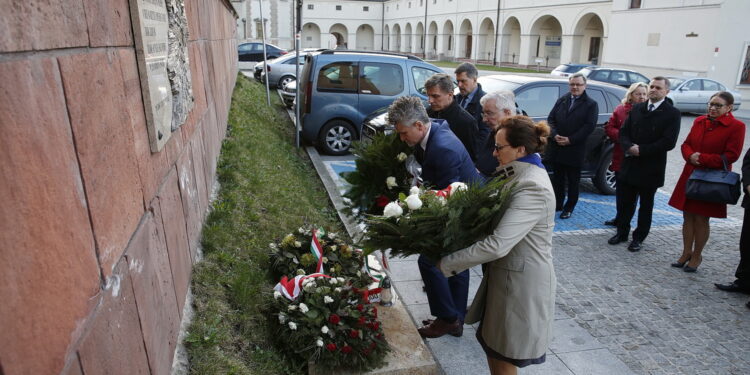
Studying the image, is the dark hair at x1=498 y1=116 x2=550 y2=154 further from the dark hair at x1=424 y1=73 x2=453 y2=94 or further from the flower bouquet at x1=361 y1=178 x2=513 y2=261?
the dark hair at x1=424 y1=73 x2=453 y2=94

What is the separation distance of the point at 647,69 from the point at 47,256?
31.7 m

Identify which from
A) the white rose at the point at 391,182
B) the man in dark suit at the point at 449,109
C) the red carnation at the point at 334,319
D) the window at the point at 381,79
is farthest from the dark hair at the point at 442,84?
the window at the point at 381,79

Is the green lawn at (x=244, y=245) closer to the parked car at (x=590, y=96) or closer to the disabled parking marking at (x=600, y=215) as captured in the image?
the disabled parking marking at (x=600, y=215)

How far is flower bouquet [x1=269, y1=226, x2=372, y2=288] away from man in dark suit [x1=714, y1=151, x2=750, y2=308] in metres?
3.71

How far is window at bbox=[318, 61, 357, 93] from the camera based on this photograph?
9.81 m

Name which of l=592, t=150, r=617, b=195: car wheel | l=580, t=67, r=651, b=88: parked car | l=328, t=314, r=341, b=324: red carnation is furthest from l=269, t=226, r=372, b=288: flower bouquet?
l=580, t=67, r=651, b=88: parked car

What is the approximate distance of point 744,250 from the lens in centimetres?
487

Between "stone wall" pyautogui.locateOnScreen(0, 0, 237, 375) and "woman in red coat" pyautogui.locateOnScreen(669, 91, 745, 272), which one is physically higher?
"stone wall" pyautogui.locateOnScreen(0, 0, 237, 375)

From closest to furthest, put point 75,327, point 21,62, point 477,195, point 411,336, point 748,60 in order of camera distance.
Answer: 1. point 21,62
2. point 75,327
3. point 477,195
4. point 411,336
5. point 748,60

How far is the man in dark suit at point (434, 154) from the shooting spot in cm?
354

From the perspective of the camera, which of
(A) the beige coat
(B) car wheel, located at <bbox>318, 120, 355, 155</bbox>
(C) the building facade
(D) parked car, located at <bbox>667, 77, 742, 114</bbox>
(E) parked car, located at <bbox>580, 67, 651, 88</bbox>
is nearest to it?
(A) the beige coat

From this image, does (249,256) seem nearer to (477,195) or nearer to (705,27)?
(477,195)

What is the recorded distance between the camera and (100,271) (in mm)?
1620

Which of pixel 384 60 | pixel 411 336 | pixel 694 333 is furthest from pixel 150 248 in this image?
pixel 384 60
